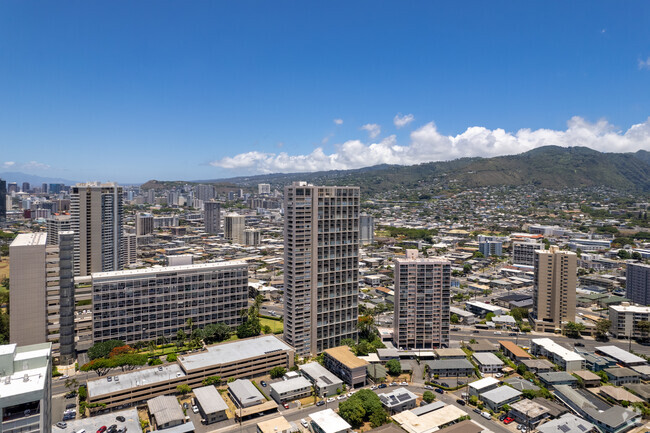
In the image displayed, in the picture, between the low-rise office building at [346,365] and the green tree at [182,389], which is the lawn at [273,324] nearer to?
the low-rise office building at [346,365]

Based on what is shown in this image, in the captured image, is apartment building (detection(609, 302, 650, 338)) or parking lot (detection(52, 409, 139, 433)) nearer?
parking lot (detection(52, 409, 139, 433))

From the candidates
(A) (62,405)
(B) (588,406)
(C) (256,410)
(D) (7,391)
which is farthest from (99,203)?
(B) (588,406)

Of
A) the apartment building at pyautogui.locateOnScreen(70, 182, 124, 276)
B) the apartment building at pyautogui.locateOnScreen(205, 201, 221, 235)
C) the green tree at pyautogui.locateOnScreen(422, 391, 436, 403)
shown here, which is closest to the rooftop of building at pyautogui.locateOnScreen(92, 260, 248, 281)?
the apartment building at pyautogui.locateOnScreen(70, 182, 124, 276)

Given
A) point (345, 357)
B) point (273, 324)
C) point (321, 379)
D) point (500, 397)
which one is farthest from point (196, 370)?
point (500, 397)

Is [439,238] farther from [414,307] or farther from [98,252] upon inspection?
[98,252]

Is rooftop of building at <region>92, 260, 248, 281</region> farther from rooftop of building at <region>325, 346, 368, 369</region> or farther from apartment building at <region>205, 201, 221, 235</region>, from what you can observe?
apartment building at <region>205, 201, 221, 235</region>

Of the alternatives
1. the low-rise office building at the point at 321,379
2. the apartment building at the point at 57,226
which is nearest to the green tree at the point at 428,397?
the low-rise office building at the point at 321,379

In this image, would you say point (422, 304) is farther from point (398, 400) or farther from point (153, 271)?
point (153, 271)
